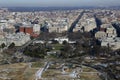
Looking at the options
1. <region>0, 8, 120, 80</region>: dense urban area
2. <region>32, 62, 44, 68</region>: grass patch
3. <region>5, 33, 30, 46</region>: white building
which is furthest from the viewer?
<region>5, 33, 30, 46</region>: white building

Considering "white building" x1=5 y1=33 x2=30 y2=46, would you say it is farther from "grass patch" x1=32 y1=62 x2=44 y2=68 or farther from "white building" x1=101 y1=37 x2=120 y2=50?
"grass patch" x1=32 y1=62 x2=44 y2=68

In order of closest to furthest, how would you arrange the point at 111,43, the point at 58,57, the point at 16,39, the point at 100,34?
the point at 58,57, the point at 111,43, the point at 16,39, the point at 100,34

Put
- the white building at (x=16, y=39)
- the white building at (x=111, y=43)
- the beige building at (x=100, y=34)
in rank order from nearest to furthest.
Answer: the white building at (x=111, y=43)
the white building at (x=16, y=39)
the beige building at (x=100, y=34)

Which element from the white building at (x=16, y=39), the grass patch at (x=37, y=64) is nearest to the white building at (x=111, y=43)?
the white building at (x=16, y=39)

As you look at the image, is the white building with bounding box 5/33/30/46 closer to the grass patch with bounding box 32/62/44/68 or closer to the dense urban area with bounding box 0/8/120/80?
the dense urban area with bounding box 0/8/120/80

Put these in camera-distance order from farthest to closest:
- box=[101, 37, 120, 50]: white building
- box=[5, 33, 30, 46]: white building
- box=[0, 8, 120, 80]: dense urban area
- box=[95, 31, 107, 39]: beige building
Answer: box=[95, 31, 107, 39]: beige building → box=[5, 33, 30, 46]: white building → box=[101, 37, 120, 50]: white building → box=[0, 8, 120, 80]: dense urban area

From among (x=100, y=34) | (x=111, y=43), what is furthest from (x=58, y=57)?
(x=100, y=34)

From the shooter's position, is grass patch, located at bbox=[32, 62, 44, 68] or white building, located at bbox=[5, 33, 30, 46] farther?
white building, located at bbox=[5, 33, 30, 46]

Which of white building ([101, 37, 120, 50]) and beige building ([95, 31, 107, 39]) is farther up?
white building ([101, 37, 120, 50])

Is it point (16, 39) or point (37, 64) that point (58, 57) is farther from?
point (16, 39)

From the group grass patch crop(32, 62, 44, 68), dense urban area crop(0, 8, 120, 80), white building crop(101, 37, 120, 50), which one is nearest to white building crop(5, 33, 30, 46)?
dense urban area crop(0, 8, 120, 80)

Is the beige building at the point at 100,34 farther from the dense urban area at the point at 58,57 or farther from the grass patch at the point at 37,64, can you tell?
the grass patch at the point at 37,64

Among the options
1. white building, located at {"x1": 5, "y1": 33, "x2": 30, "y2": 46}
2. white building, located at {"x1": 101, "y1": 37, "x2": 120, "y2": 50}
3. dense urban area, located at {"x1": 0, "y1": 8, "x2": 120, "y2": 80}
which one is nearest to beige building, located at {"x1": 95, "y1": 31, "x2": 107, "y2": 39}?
dense urban area, located at {"x1": 0, "y1": 8, "x2": 120, "y2": 80}
